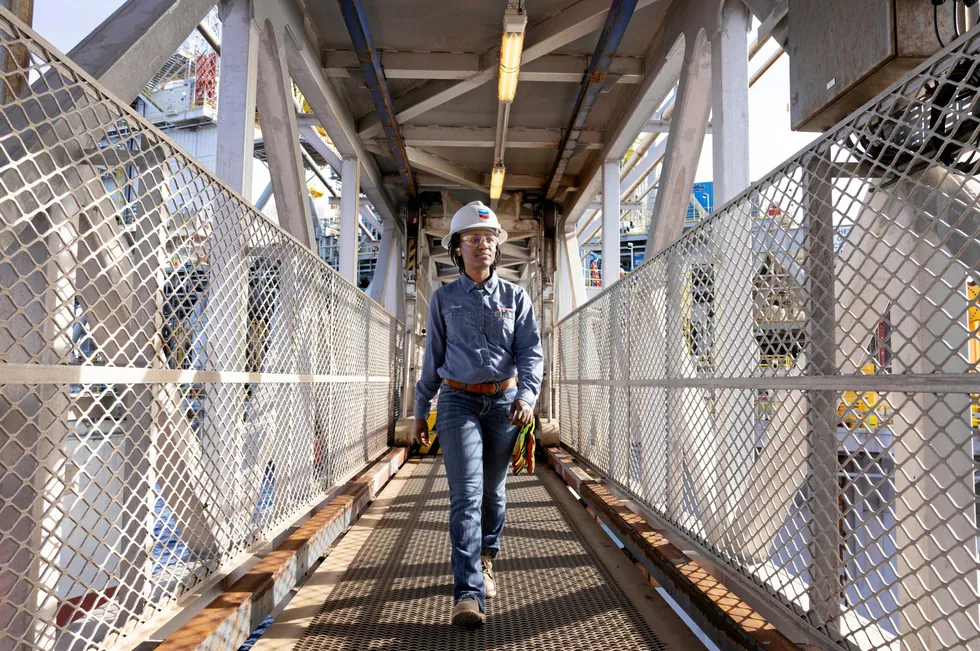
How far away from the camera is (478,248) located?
338cm

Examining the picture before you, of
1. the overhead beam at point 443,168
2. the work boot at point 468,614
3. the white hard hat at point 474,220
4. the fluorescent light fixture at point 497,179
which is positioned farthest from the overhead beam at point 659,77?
the work boot at point 468,614

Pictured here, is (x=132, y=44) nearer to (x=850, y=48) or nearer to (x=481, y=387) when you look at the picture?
(x=481, y=387)

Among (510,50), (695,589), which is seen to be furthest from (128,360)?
(510,50)

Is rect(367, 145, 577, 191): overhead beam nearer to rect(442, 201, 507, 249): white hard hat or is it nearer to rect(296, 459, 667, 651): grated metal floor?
rect(296, 459, 667, 651): grated metal floor

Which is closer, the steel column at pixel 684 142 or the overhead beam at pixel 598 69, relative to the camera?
the overhead beam at pixel 598 69

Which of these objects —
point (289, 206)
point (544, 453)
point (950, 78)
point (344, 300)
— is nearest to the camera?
point (950, 78)

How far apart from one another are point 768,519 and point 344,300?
4.20 metres

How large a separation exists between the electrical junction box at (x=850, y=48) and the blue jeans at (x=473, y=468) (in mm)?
1961

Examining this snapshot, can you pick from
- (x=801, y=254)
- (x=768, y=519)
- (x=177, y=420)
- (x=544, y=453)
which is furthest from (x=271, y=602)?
(x=544, y=453)

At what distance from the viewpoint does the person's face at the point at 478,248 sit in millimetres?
3381

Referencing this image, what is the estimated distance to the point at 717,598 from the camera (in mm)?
2691

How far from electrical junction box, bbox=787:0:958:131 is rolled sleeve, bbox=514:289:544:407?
157 centimetres

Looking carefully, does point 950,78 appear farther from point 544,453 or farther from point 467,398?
point 544,453

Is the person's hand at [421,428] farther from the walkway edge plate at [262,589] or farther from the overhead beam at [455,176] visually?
the overhead beam at [455,176]
